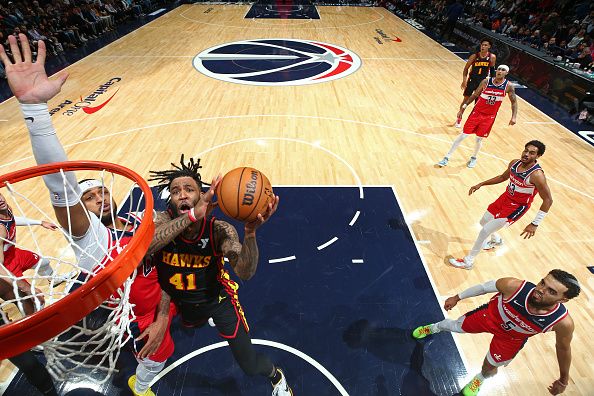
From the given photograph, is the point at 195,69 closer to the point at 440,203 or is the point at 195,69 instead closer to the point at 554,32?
the point at 440,203

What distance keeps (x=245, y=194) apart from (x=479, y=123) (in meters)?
5.18

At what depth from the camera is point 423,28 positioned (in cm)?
1762

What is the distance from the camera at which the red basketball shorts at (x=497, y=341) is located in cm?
281

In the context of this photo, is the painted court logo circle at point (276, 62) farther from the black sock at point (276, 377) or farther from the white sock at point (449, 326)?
the black sock at point (276, 377)

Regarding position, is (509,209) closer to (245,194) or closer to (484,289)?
(484,289)

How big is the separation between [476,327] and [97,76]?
11.5 metres

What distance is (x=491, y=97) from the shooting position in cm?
566

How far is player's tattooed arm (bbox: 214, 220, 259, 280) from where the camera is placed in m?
2.16

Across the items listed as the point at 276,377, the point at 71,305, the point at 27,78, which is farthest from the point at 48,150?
the point at 276,377

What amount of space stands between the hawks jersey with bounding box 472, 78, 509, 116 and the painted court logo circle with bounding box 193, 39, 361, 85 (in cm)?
535

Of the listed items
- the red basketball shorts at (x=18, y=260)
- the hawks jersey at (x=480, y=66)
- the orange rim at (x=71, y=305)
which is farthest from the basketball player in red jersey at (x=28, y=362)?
the hawks jersey at (x=480, y=66)

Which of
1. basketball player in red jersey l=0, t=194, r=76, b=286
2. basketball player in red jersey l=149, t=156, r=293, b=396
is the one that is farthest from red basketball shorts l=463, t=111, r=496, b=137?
basketball player in red jersey l=0, t=194, r=76, b=286

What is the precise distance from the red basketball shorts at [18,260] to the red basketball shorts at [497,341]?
397 cm

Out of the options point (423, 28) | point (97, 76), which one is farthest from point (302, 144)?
point (423, 28)
